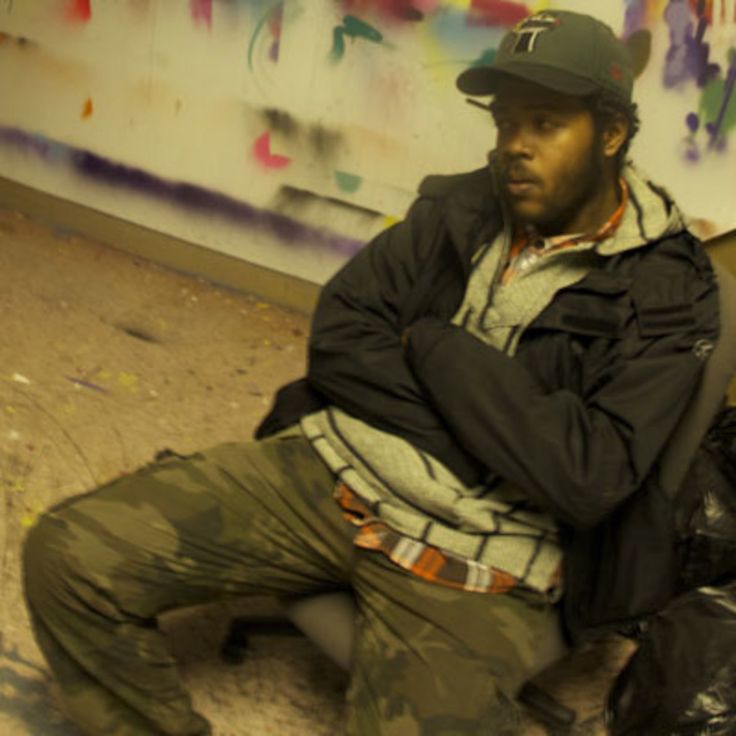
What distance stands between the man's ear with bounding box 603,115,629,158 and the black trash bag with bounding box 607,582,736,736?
34.2 inches

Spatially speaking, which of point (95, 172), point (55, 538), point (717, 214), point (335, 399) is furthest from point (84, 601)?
point (95, 172)

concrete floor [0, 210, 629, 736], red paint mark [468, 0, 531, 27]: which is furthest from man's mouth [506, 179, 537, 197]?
red paint mark [468, 0, 531, 27]

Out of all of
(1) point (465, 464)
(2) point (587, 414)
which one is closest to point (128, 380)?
(1) point (465, 464)

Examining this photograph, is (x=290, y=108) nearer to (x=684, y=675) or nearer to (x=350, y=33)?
(x=350, y=33)

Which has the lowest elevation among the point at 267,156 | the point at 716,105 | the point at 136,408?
the point at 136,408

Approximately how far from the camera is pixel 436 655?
198cm

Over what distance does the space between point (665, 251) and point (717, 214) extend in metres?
1.36

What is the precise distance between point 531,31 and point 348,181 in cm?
193

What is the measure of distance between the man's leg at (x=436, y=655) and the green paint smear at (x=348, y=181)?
2.11m

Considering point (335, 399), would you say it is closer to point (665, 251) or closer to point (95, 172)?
point (665, 251)

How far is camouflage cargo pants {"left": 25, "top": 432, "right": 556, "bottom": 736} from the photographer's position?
1.97 m

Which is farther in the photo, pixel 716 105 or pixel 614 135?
pixel 716 105

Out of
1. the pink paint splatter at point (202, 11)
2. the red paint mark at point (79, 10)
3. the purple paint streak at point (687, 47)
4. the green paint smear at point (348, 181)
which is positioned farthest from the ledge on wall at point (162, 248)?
the purple paint streak at point (687, 47)

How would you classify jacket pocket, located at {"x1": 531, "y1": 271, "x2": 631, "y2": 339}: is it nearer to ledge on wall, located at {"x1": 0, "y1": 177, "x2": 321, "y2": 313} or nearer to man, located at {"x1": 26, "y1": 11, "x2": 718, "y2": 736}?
man, located at {"x1": 26, "y1": 11, "x2": 718, "y2": 736}
